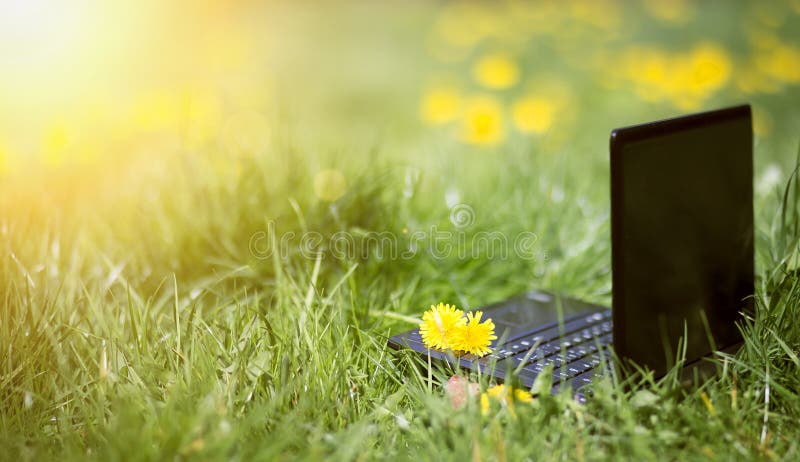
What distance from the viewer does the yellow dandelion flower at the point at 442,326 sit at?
1.79m

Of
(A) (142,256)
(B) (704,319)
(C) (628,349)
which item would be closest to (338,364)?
(C) (628,349)

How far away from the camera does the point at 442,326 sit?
1784 millimetres

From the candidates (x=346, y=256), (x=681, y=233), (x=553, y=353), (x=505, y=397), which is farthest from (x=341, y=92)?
(x=505, y=397)

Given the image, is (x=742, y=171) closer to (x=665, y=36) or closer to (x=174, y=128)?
(x=174, y=128)

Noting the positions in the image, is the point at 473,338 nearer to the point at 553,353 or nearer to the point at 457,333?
the point at 457,333

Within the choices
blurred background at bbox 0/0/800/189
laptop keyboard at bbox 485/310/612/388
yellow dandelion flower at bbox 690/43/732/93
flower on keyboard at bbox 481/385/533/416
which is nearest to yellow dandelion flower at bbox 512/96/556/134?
blurred background at bbox 0/0/800/189

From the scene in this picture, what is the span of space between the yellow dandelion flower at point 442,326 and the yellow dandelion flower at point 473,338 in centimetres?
1

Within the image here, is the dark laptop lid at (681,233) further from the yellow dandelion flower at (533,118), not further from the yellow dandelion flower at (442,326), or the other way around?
the yellow dandelion flower at (533,118)

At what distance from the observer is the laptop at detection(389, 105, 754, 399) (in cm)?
160

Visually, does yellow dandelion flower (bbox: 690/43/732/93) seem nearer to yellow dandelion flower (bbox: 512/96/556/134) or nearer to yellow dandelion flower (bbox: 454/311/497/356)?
yellow dandelion flower (bbox: 512/96/556/134)

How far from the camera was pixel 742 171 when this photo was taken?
75.4 inches

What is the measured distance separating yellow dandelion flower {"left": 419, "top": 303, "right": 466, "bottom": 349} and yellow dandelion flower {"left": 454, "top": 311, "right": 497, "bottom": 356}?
0.4 inches

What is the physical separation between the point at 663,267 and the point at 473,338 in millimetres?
406

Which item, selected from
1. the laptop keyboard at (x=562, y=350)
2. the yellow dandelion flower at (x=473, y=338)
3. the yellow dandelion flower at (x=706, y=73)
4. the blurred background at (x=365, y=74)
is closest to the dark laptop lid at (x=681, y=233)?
the laptop keyboard at (x=562, y=350)
